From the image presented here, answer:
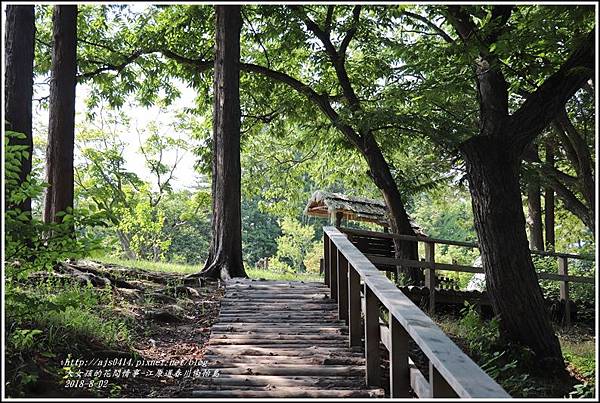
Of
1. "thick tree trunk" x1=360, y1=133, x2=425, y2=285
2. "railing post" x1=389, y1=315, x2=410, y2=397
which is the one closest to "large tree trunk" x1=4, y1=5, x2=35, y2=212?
"railing post" x1=389, y1=315, x2=410, y2=397

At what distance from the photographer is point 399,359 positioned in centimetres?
354

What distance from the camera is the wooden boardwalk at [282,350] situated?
417cm

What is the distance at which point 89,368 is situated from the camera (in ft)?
13.8

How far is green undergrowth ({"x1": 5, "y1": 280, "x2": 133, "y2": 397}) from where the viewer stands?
3.61 metres

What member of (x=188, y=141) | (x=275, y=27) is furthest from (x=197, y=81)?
(x=188, y=141)

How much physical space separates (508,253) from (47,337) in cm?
529

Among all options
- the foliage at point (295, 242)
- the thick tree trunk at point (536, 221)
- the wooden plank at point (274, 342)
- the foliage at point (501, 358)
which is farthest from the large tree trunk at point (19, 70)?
the foliage at point (295, 242)

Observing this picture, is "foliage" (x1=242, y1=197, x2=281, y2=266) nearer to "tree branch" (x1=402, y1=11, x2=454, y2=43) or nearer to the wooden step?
"tree branch" (x1=402, y1=11, x2=454, y2=43)

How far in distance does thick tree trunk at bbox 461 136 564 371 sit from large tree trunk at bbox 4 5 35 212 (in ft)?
18.2

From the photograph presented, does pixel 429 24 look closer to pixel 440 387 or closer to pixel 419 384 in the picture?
pixel 419 384

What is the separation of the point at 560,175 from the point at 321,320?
9.85m

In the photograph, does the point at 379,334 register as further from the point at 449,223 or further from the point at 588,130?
the point at 449,223

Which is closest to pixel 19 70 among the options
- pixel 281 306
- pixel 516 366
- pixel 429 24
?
pixel 281 306

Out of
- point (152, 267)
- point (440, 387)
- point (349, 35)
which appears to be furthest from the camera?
point (349, 35)
